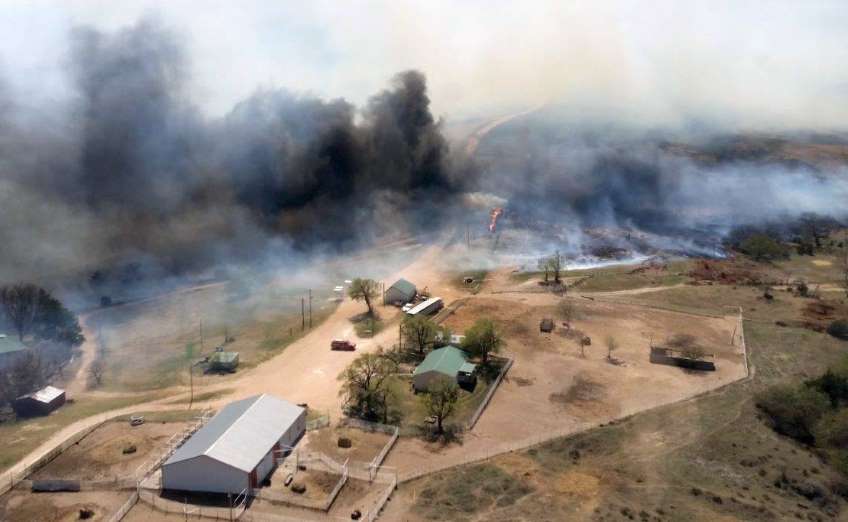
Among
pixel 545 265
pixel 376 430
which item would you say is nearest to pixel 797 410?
pixel 376 430

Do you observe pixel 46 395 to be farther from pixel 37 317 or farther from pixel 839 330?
pixel 839 330

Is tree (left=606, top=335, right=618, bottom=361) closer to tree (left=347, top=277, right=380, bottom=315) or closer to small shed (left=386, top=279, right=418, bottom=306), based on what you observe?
small shed (left=386, top=279, right=418, bottom=306)

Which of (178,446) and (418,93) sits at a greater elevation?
(418,93)

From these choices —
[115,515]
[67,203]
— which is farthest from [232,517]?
[67,203]

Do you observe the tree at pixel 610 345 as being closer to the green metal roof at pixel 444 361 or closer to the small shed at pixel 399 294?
the green metal roof at pixel 444 361

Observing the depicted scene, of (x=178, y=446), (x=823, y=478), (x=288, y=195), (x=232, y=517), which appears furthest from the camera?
(x=288, y=195)

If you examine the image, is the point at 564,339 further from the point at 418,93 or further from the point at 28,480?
the point at 418,93
